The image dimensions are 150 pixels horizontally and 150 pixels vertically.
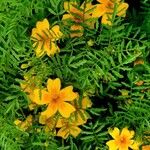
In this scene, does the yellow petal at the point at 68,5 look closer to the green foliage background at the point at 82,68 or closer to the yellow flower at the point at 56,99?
the green foliage background at the point at 82,68

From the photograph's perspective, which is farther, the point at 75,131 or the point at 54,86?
the point at 75,131

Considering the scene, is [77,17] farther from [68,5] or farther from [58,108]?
[58,108]

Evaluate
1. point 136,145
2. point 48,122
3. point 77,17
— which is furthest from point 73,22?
point 136,145

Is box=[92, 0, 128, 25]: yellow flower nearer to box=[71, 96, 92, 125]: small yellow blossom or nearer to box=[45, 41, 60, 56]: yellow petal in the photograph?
box=[45, 41, 60, 56]: yellow petal

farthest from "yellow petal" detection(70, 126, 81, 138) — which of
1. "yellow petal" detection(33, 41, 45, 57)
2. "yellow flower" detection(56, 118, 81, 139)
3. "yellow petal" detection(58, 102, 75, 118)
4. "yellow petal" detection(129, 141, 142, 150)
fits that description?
"yellow petal" detection(33, 41, 45, 57)

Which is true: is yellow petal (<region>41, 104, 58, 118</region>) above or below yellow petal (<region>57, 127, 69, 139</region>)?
above

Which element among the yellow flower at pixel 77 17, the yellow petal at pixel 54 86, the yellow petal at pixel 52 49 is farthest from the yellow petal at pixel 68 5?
the yellow petal at pixel 54 86
